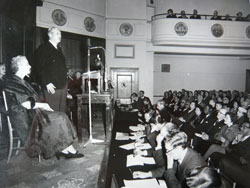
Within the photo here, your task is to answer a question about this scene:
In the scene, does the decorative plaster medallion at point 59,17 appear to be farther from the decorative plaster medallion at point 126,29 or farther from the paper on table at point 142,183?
the paper on table at point 142,183

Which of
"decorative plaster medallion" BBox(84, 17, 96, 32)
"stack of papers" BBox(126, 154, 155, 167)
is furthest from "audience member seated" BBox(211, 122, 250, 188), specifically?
"decorative plaster medallion" BBox(84, 17, 96, 32)

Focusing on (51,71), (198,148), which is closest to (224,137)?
(198,148)

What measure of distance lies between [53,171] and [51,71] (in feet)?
5.01

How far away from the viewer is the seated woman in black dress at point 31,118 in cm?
300

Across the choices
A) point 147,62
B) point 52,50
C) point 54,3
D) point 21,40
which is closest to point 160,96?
point 147,62

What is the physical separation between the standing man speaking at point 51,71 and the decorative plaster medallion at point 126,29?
769 cm

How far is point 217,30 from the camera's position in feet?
35.7

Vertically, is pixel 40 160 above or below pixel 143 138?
below

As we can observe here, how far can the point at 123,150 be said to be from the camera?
2.63 metres

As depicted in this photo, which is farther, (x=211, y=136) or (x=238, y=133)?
(x=211, y=136)

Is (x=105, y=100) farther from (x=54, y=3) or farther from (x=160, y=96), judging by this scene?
(x=160, y=96)

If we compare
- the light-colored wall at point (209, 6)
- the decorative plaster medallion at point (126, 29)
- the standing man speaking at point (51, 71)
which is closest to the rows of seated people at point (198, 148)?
the standing man speaking at point (51, 71)

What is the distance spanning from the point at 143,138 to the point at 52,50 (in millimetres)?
1940

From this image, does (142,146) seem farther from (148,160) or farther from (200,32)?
(200,32)
